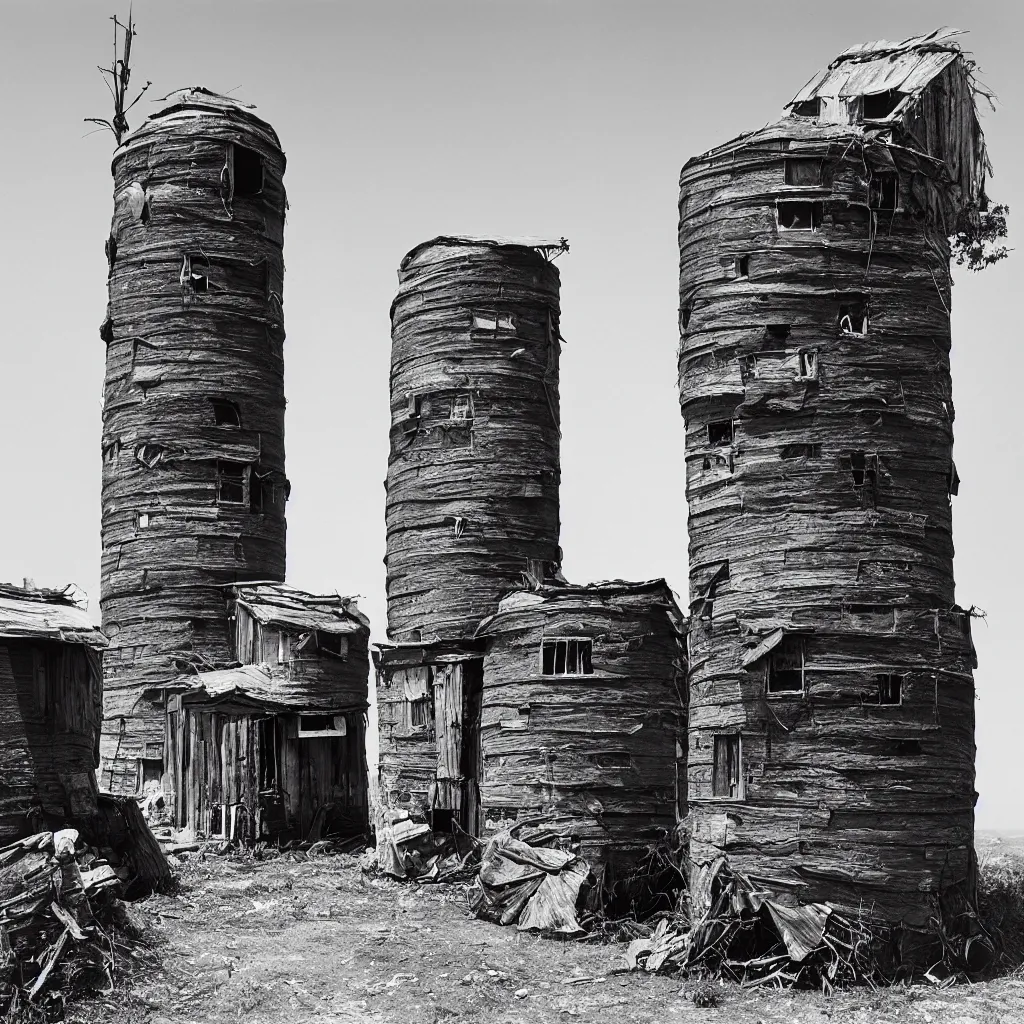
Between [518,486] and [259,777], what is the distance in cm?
688

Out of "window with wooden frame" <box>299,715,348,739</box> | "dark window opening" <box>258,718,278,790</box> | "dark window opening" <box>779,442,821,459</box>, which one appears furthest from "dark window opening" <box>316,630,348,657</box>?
"dark window opening" <box>779,442,821,459</box>

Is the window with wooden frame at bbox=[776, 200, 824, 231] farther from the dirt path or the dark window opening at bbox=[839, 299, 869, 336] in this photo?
the dirt path

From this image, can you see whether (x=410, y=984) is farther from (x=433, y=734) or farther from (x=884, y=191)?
(x=884, y=191)

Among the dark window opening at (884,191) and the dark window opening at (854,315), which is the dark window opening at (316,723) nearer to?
the dark window opening at (854,315)

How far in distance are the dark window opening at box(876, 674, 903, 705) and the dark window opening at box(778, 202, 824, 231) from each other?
5.86 metres

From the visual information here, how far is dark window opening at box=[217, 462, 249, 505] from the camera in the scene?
100ft

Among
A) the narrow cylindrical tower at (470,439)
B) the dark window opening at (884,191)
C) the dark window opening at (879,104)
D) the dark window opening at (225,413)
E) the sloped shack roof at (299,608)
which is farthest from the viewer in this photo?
the dark window opening at (225,413)

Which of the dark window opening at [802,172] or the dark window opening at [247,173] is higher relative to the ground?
the dark window opening at [247,173]

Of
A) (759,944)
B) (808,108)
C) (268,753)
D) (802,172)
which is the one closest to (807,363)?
(802,172)

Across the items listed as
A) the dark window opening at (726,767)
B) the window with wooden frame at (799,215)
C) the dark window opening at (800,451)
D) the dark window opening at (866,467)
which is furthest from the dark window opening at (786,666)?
the window with wooden frame at (799,215)

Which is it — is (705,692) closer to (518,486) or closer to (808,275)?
(808,275)

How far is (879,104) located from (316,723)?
1421 centimetres

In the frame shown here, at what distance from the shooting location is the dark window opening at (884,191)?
20688mm

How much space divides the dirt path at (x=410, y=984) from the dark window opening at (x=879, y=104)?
11.8 meters
